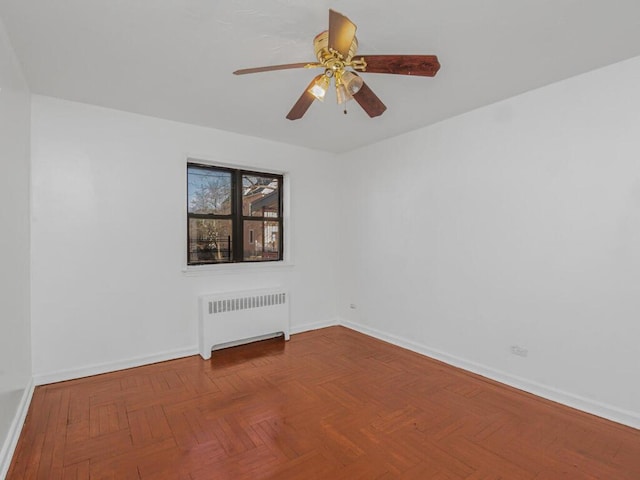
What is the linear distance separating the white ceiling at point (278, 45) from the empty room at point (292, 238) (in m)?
0.02

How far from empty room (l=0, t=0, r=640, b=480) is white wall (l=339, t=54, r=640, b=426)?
0.02 m

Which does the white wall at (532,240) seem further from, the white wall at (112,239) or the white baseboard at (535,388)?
the white wall at (112,239)

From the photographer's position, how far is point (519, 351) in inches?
111

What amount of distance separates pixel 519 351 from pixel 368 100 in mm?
2404

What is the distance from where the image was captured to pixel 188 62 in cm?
230

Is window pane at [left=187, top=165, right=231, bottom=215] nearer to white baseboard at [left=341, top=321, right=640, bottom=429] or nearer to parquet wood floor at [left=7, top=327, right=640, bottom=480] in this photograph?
parquet wood floor at [left=7, top=327, right=640, bottom=480]

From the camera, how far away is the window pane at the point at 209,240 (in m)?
3.76

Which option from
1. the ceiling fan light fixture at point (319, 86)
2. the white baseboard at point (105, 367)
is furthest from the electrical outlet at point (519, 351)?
the white baseboard at point (105, 367)

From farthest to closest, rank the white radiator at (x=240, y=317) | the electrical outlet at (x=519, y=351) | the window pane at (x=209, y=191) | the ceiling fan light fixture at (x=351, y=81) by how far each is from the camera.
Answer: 1. the window pane at (x=209, y=191)
2. the white radiator at (x=240, y=317)
3. the electrical outlet at (x=519, y=351)
4. the ceiling fan light fixture at (x=351, y=81)

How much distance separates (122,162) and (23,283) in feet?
4.34

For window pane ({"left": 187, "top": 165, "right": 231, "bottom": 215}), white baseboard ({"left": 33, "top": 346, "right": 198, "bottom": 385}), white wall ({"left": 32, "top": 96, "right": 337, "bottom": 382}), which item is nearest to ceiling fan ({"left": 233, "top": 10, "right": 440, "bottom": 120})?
white wall ({"left": 32, "top": 96, "right": 337, "bottom": 382})

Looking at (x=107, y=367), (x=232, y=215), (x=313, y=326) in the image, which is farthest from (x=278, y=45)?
(x=313, y=326)

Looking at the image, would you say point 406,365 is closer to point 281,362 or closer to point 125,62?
point 281,362

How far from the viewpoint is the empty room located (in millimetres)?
1896
